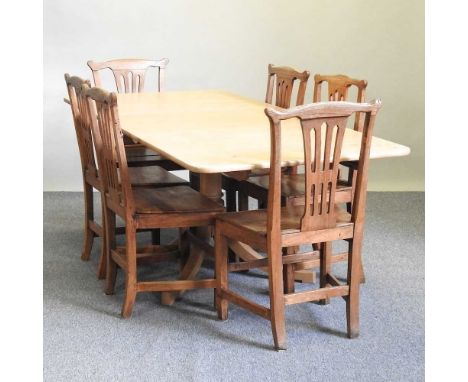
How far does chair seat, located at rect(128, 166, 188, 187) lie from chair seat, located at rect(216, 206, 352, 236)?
1.98 feet

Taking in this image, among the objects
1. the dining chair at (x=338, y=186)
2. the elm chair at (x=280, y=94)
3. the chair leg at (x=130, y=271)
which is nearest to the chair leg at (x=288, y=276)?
the dining chair at (x=338, y=186)

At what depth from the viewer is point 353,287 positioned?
3.28 meters

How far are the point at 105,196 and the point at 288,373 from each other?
126cm

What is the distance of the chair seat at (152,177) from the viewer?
3.92 m

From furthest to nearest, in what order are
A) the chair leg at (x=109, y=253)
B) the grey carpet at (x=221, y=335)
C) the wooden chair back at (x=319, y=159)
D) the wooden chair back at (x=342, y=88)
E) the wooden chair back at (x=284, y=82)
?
the wooden chair back at (x=284, y=82) < the wooden chair back at (x=342, y=88) < the chair leg at (x=109, y=253) < the grey carpet at (x=221, y=335) < the wooden chair back at (x=319, y=159)

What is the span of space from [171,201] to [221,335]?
0.63m

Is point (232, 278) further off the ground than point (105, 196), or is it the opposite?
point (105, 196)

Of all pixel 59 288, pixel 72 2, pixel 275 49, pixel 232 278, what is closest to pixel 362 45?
pixel 275 49

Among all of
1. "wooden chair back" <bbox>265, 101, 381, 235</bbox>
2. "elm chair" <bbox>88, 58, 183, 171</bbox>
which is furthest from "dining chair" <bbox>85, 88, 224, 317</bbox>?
"elm chair" <bbox>88, 58, 183, 171</bbox>

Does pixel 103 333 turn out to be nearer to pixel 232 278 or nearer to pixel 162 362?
pixel 162 362

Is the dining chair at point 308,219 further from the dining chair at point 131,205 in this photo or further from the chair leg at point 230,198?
the chair leg at point 230,198

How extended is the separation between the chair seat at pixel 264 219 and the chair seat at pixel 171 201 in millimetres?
131

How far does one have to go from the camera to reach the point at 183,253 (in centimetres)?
384

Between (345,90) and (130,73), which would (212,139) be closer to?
(345,90)
